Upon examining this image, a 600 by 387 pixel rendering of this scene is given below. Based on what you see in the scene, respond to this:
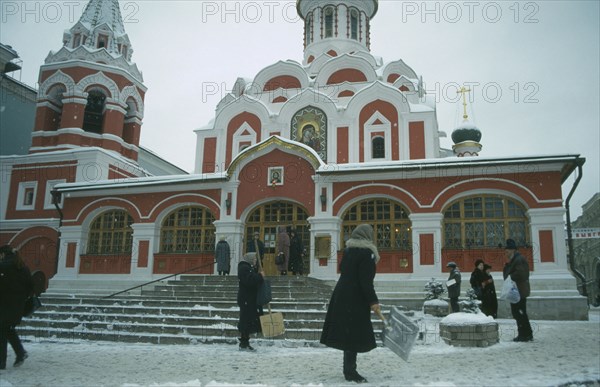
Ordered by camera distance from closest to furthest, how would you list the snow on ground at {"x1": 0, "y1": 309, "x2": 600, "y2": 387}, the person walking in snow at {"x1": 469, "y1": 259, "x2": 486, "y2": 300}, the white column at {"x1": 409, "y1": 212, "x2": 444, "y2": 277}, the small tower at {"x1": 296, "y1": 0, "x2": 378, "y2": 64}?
the snow on ground at {"x1": 0, "y1": 309, "x2": 600, "y2": 387}
the person walking in snow at {"x1": 469, "y1": 259, "x2": 486, "y2": 300}
the white column at {"x1": 409, "y1": 212, "x2": 444, "y2": 277}
the small tower at {"x1": 296, "y1": 0, "x2": 378, "y2": 64}

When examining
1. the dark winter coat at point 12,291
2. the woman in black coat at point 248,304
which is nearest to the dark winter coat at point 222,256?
the woman in black coat at point 248,304

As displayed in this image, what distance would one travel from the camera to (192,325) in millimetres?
10266

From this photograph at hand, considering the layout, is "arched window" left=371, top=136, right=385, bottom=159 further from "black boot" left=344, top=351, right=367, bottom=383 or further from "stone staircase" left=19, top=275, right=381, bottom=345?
"black boot" left=344, top=351, right=367, bottom=383

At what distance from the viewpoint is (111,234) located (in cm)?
1786

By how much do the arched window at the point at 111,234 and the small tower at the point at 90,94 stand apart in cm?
529

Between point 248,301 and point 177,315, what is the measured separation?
3348mm

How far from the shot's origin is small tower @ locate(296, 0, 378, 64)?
25516mm

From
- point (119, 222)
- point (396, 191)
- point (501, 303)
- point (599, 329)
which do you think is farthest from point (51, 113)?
point (599, 329)

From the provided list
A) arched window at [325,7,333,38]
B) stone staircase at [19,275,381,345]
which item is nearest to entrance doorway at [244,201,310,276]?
stone staircase at [19,275,381,345]

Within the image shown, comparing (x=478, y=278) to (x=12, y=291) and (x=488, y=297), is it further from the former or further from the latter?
(x=12, y=291)

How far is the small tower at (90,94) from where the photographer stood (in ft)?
72.3

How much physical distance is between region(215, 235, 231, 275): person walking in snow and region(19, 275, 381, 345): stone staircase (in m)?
0.71

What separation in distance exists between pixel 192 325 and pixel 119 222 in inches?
353

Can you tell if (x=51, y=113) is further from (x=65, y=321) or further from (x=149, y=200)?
(x=65, y=321)
